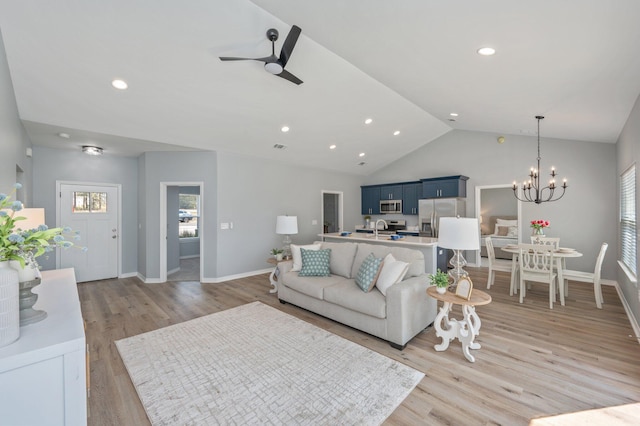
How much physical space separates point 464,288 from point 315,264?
75.7 inches

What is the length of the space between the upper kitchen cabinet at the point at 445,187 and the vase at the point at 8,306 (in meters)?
7.18

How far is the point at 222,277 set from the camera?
558 cm

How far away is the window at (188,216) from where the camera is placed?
29.3 feet

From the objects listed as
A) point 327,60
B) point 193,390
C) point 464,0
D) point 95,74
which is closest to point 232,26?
point 327,60

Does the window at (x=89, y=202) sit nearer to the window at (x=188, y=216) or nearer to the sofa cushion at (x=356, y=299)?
the window at (x=188, y=216)

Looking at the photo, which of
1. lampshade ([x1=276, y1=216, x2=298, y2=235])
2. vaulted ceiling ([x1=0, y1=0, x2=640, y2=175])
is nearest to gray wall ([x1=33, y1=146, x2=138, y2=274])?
vaulted ceiling ([x1=0, y1=0, x2=640, y2=175])

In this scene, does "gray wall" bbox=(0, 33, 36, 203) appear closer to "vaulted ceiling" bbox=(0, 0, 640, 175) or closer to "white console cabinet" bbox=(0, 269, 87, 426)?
"vaulted ceiling" bbox=(0, 0, 640, 175)

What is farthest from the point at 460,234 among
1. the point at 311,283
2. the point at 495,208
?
the point at 495,208

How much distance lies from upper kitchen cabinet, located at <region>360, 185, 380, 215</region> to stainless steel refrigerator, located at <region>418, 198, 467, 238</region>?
1.53 m

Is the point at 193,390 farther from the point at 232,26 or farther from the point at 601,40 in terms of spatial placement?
the point at 601,40

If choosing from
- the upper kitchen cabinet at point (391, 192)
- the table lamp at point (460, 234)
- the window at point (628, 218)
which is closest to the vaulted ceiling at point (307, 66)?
the window at point (628, 218)

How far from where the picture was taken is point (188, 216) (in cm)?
905

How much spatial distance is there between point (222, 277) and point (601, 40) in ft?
19.4

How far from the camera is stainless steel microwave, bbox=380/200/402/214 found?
821cm
